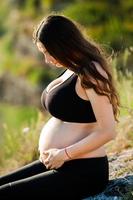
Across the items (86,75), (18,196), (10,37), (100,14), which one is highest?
(86,75)

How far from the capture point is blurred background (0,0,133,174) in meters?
7.88

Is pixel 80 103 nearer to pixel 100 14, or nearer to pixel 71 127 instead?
pixel 71 127

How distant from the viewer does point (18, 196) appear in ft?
16.4

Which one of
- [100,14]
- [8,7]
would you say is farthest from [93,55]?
[8,7]

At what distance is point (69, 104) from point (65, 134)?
8.1 inches

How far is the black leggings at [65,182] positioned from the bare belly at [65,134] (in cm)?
7

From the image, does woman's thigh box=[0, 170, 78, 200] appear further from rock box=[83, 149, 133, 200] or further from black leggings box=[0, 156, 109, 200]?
rock box=[83, 149, 133, 200]

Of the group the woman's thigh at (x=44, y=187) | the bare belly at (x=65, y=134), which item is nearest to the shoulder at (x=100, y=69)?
the bare belly at (x=65, y=134)

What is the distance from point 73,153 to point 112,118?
31cm

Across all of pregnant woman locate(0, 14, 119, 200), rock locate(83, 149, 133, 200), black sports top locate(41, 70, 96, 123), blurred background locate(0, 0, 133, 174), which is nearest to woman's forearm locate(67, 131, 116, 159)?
pregnant woman locate(0, 14, 119, 200)

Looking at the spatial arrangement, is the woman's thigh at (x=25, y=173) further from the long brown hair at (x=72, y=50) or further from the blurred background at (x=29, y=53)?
the blurred background at (x=29, y=53)

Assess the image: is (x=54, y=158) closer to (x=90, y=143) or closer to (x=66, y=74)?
(x=90, y=143)

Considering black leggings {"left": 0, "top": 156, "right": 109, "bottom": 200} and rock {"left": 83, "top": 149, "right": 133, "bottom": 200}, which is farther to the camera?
rock {"left": 83, "top": 149, "right": 133, "bottom": 200}

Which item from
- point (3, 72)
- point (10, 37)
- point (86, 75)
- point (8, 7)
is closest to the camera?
point (86, 75)
